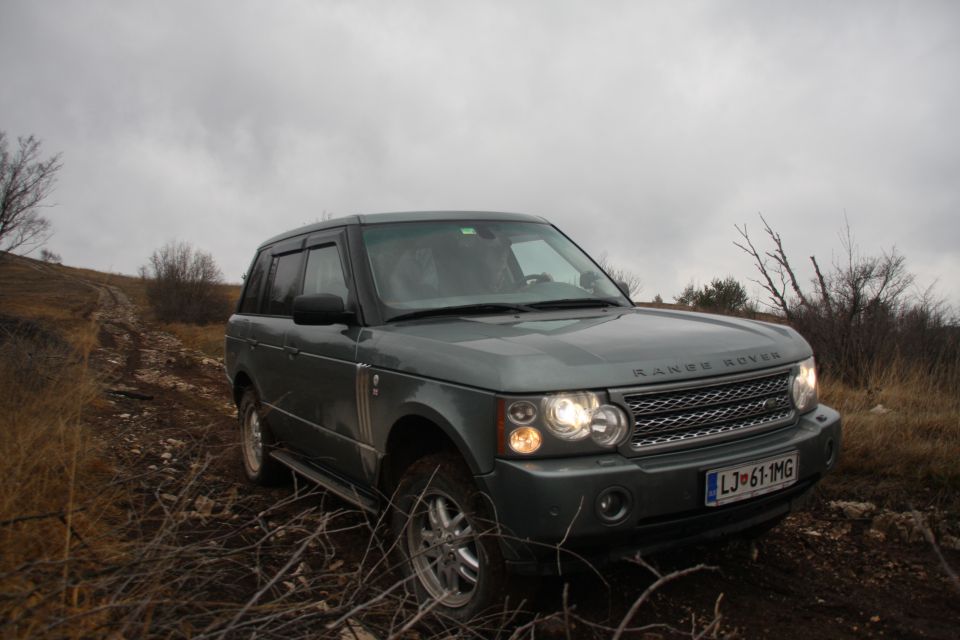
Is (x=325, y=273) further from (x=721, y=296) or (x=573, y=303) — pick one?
(x=721, y=296)

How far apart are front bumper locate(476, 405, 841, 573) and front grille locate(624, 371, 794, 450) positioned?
0.25 feet

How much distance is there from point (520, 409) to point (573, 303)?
1.46 metres

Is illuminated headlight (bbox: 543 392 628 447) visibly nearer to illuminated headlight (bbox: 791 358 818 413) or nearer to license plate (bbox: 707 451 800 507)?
license plate (bbox: 707 451 800 507)

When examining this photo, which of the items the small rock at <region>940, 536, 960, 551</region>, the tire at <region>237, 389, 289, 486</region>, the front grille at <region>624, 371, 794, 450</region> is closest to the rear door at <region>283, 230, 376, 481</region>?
the tire at <region>237, 389, 289, 486</region>

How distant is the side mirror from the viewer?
11.2 ft

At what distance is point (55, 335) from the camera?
13.2 meters

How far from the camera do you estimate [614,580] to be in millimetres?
3320

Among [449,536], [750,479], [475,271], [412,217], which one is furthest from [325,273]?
[750,479]

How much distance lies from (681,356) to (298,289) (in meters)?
2.72

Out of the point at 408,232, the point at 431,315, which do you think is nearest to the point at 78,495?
the point at 431,315

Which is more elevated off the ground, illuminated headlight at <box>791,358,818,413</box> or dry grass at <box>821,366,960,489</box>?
illuminated headlight at <box>791,358,818,413</box>

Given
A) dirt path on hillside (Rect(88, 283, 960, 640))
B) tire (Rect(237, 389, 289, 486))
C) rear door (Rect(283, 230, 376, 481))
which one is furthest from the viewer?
tire (Rect(237, 389, 289, 486))

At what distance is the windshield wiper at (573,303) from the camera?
370 cm

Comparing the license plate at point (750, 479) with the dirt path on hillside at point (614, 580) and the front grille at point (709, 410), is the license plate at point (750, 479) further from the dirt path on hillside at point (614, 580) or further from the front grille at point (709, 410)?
the dirt path on hillside at point (614, 580)
